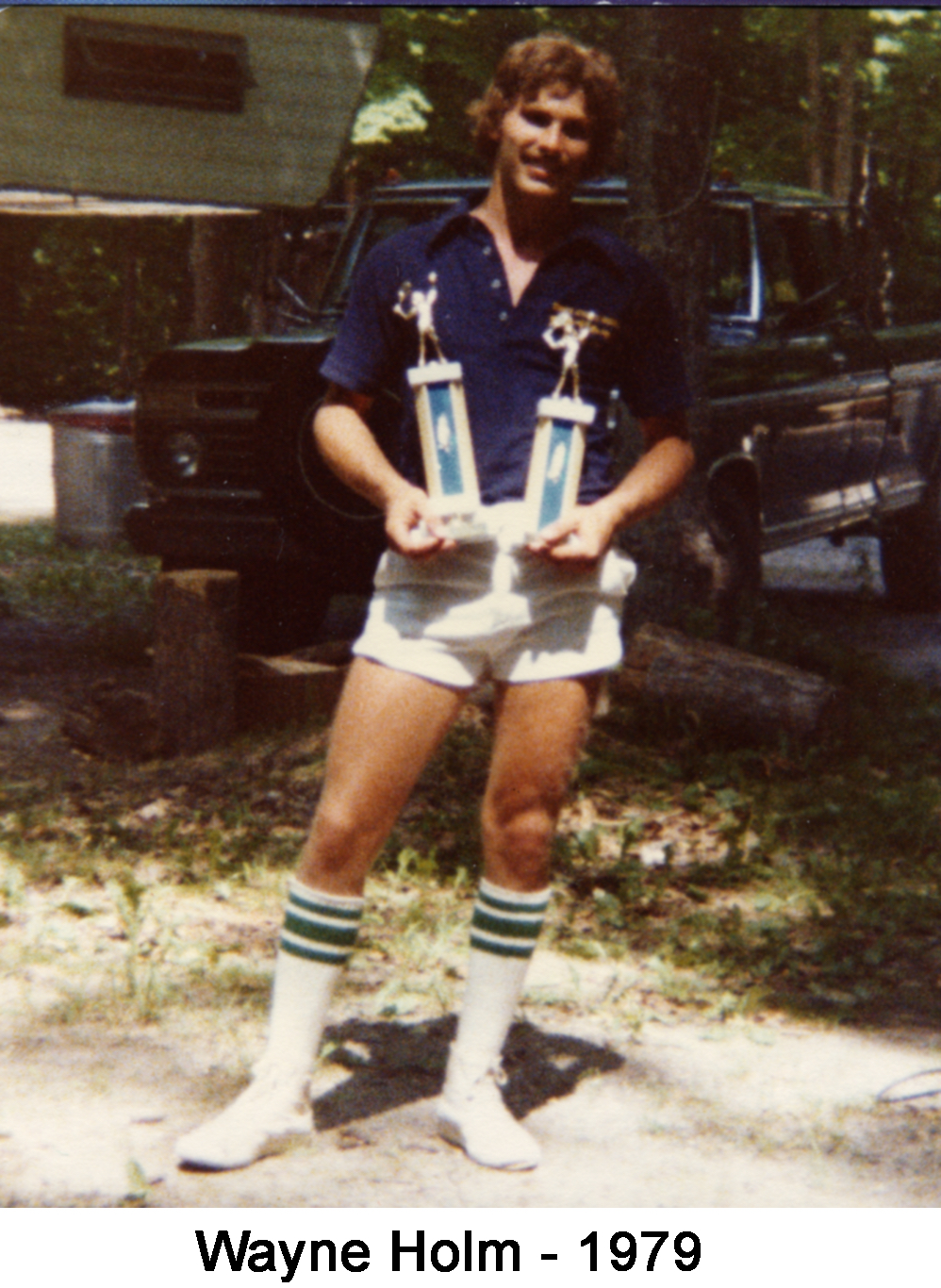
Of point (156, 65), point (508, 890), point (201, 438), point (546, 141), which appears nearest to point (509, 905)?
point (508, 890)

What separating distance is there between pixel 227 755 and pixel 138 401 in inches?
73.4

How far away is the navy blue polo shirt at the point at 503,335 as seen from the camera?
3055mm

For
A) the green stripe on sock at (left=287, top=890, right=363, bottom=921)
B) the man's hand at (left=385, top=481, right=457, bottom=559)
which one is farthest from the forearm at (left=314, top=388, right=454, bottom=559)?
the green stripe on sock at (left=287, top=890, right=363, bottom=921)

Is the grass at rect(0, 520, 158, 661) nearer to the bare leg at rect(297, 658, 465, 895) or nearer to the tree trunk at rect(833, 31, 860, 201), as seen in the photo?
the tree trunk at rect(833, 31, 860, 201)

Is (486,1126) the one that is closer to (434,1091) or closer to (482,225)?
(434,1091)

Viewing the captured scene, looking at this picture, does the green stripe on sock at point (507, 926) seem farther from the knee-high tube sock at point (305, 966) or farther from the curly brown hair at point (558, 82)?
the curly brown hair at point (558, 82)

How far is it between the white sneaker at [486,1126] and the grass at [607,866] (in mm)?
817

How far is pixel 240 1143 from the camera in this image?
316 cm

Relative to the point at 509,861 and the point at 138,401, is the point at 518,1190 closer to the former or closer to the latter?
the point at 509,861

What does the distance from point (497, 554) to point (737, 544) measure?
5.00 m

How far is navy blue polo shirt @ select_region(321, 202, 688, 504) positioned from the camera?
3.05 m

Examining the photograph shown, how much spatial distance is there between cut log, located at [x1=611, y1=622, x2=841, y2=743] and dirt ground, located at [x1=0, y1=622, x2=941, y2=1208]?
178cm

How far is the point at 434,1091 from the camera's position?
3.65m

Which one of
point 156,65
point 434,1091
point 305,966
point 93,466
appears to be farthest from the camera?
point 93,466
